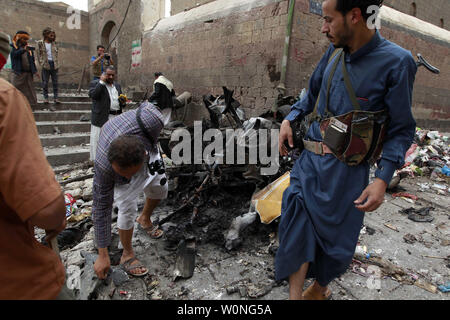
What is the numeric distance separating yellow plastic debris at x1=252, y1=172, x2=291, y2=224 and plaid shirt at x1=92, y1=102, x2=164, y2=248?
4.92ft

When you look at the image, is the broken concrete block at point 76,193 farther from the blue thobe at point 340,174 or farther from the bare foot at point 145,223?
the blue thobe at point 340,174

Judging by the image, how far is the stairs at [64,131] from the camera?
5570 mm

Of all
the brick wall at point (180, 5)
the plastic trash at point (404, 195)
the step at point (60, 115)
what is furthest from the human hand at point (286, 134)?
the brick wall at point (180, 5)

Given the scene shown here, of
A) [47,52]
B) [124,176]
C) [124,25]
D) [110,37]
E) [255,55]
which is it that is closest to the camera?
[124,176]

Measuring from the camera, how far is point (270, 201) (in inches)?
115

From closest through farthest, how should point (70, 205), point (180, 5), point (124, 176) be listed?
point (124, 176) → point (70, 205) → point (180, 5)

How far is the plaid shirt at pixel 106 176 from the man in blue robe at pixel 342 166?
1.22 metres

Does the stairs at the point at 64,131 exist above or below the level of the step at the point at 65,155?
above

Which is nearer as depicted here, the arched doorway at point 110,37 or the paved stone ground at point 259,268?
the paved stone ground at point 259,268

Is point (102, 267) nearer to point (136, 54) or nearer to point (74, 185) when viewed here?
point (74, 185)

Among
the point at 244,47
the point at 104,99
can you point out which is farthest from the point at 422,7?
the point at 104,99

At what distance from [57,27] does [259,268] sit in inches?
652

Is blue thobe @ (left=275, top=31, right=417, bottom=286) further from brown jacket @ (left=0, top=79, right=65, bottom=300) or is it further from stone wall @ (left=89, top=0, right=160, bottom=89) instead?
stone wall @ (left=89, top=0, right=160, bottom=89)

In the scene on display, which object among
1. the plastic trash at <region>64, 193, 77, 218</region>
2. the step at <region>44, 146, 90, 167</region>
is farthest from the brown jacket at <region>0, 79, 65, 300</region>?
the step at <region>44, 146, 90, 167</region>
